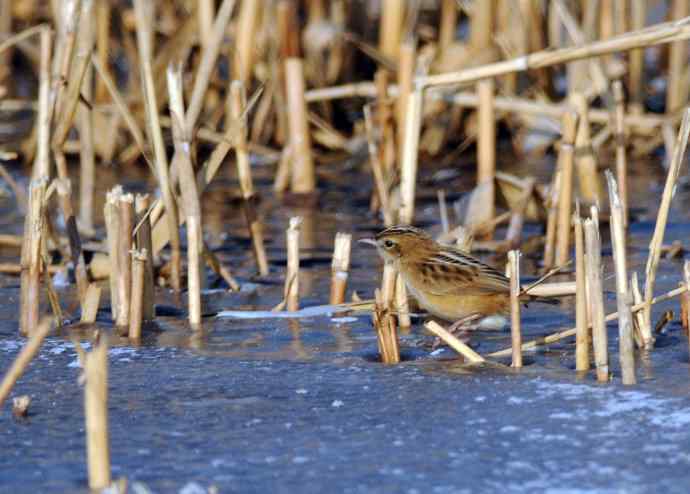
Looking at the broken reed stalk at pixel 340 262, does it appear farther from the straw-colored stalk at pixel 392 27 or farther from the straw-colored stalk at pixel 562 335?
the straw-colored stalk at pixel 392 27

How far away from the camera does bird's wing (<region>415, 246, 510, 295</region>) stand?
5031 mm

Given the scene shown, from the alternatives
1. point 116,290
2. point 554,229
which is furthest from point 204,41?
point 116,290

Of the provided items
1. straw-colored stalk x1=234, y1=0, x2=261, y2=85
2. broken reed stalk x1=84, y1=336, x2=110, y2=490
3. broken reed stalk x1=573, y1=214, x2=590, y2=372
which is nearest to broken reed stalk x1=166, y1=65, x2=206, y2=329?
broken reed stalk x1=573, y1=214, x2=590, y2=372

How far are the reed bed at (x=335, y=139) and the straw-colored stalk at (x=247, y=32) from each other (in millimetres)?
18

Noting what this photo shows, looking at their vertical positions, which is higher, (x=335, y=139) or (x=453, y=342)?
(x=335, y=139)

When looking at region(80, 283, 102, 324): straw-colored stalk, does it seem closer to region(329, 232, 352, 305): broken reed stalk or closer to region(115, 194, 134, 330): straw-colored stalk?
region(115, 194, 134, 330): straw-colored stalk

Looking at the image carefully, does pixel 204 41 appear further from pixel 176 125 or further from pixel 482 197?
pixel 176 125

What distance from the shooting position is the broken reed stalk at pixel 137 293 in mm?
4828

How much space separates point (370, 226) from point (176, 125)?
2.53 metres

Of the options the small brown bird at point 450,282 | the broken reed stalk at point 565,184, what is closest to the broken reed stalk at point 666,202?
the small brown bird at point 450,282

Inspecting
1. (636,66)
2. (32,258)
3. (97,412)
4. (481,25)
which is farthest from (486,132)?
(97,412)

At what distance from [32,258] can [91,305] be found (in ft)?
1.06

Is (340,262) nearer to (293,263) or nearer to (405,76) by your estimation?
(293,263)

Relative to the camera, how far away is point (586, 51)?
539 centimetres
